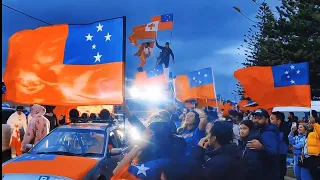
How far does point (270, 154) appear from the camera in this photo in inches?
259

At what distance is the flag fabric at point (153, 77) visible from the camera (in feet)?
62.3

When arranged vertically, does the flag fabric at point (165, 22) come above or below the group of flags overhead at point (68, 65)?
above

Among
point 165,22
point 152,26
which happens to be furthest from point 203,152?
point 165,22

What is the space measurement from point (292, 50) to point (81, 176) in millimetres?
25961

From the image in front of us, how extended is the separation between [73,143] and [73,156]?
0.58 metres

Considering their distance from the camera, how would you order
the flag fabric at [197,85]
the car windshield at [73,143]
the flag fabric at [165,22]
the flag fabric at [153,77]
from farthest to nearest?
the flag fabric at [165,22]
the flag fabric at [153,77]
the flag fabric at [197,85]
the car windshield at [73,143]

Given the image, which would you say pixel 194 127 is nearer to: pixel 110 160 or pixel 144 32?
pixel 110 160

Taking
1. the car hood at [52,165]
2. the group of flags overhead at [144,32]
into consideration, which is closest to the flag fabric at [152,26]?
the group of flags overhead at [144,32]

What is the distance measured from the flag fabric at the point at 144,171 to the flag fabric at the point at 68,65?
300 cm

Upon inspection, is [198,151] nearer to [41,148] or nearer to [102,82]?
[102,82]

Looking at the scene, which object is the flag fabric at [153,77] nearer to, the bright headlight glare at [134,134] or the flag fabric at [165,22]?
the flag fabric at [165,22]

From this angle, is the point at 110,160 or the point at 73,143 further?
the point at 73,143

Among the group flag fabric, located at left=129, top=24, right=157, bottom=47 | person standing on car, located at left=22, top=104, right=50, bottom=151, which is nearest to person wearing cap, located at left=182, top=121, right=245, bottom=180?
person standing on car, located at left=22, top=104, right=50, bottom=151

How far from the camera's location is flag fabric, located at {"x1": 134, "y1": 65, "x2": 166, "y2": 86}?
1900cm
